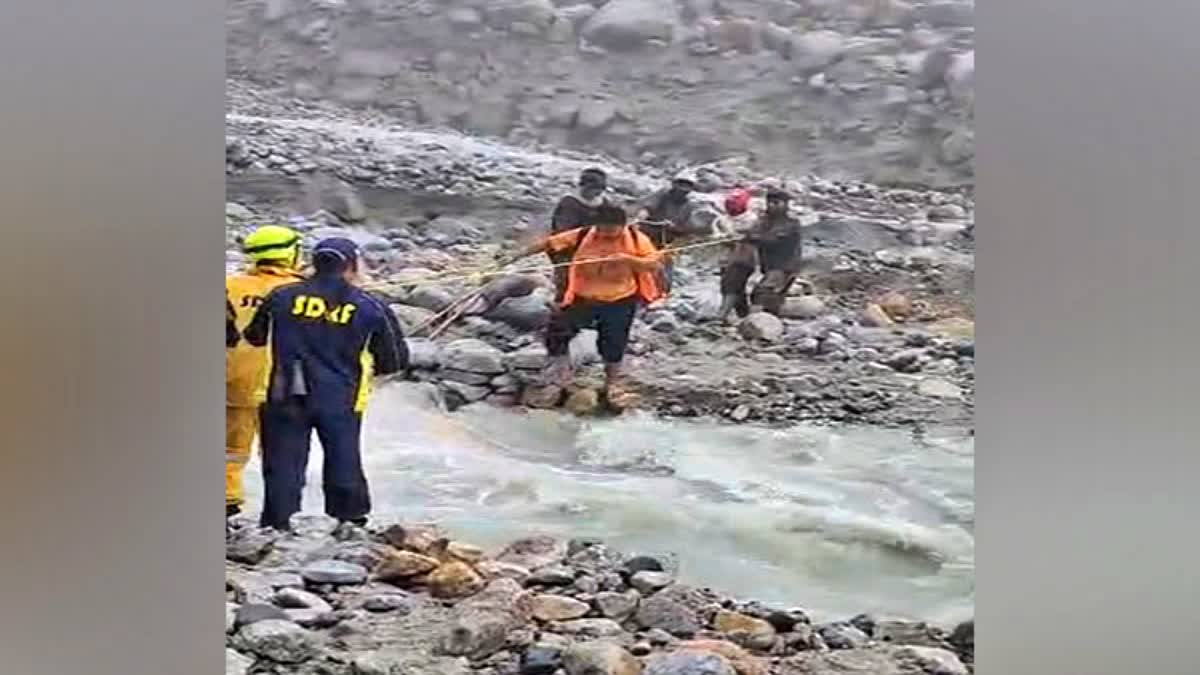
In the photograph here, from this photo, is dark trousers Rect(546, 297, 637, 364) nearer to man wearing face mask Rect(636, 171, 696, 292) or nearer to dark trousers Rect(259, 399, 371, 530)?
man wearing face mask Rect(636, 171, 696, 292)

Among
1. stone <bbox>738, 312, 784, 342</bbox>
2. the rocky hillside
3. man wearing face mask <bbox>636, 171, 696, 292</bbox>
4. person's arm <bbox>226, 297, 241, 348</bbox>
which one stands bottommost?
person's arm <bbox>226, 297, 241, 348</bbox>

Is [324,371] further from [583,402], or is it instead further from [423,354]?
[583,402]

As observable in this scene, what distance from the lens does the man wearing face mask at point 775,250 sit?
179 cm

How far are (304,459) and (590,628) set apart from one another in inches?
22.3

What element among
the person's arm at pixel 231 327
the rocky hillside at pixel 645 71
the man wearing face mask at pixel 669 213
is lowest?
the person's arm at pixel 231 327

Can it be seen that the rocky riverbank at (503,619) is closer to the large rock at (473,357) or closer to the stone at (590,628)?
the stone at (590,628)

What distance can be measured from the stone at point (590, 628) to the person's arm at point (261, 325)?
697 mm

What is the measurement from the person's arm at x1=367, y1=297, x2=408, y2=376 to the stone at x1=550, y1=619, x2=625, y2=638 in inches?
20.3

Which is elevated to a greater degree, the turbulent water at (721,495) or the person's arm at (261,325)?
the person's arm at (261,325)

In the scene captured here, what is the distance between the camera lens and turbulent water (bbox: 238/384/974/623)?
1772 mm

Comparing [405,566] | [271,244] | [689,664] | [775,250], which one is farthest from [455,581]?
[775,250]
